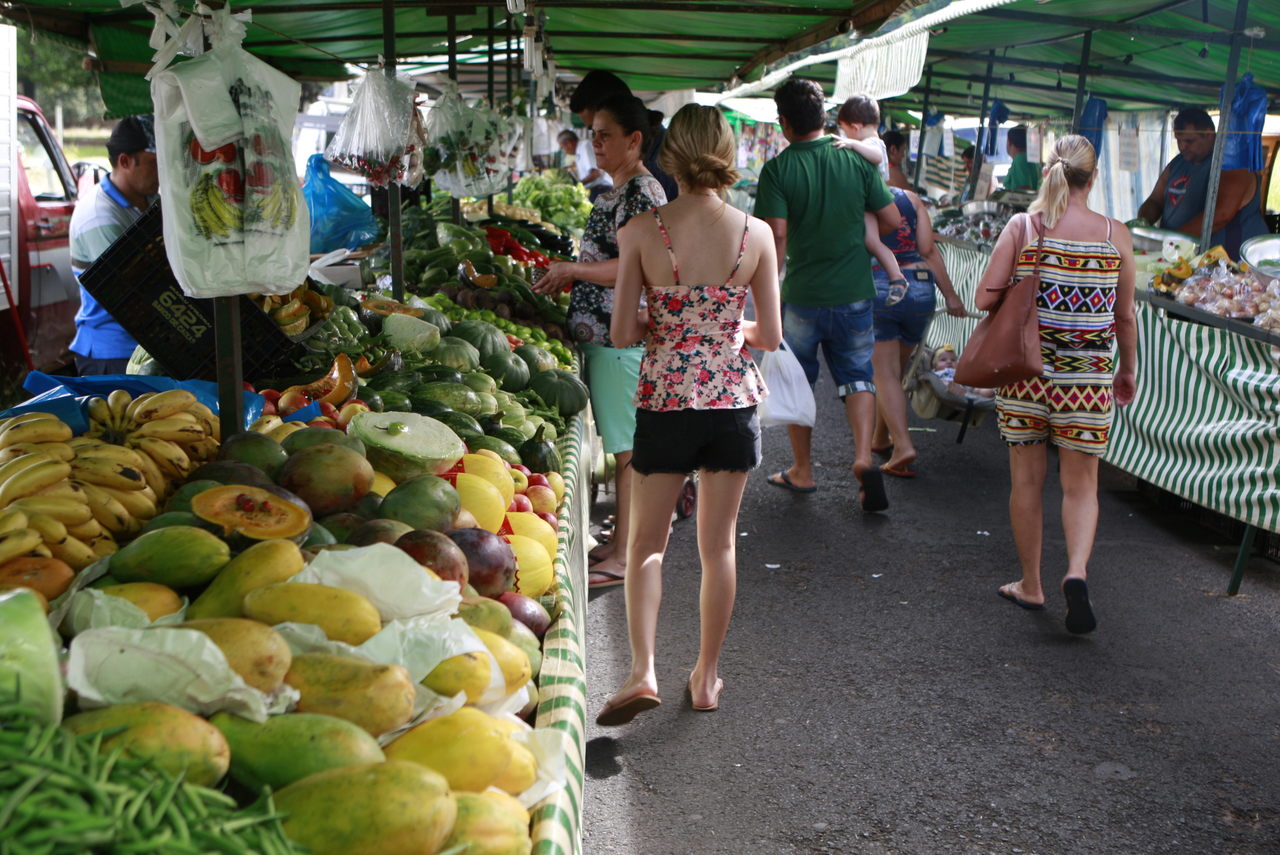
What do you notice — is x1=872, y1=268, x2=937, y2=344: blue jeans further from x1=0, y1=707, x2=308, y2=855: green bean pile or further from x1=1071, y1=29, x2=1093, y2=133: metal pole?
x1=0, y1=707, x2=308, y2=855: green bean pile

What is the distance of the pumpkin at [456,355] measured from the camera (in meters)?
4.50

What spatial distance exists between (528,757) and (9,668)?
730 millimetres

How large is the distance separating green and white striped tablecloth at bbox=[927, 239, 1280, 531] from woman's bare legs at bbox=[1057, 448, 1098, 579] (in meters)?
1.00

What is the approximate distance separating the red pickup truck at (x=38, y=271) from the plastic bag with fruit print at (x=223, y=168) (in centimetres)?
569

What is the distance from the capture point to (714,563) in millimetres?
3750

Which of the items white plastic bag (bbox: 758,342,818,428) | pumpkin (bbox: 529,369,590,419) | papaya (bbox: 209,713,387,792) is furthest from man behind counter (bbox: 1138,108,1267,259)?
papaya (bbox: 209,713,387,792)

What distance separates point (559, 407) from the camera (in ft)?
15.6

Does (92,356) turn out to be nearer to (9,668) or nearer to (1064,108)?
(9,668)

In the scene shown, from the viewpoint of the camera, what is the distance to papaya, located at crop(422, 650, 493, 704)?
1.69 meters

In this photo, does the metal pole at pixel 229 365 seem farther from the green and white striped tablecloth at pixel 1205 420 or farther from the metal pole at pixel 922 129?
the metal pole at pixel 922 129

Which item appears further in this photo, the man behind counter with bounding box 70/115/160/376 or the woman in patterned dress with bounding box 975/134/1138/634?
the man behind counter with bounding box 70/115/160/376

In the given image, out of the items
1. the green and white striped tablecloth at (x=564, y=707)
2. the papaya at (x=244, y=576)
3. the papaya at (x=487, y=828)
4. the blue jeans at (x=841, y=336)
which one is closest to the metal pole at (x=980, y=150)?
the blue jeans at (x=841, y=336)

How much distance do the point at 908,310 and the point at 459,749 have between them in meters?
5.83

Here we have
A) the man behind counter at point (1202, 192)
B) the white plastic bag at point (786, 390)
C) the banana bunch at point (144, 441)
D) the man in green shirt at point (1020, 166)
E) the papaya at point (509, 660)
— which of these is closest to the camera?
the papaya at point (509, 660)
